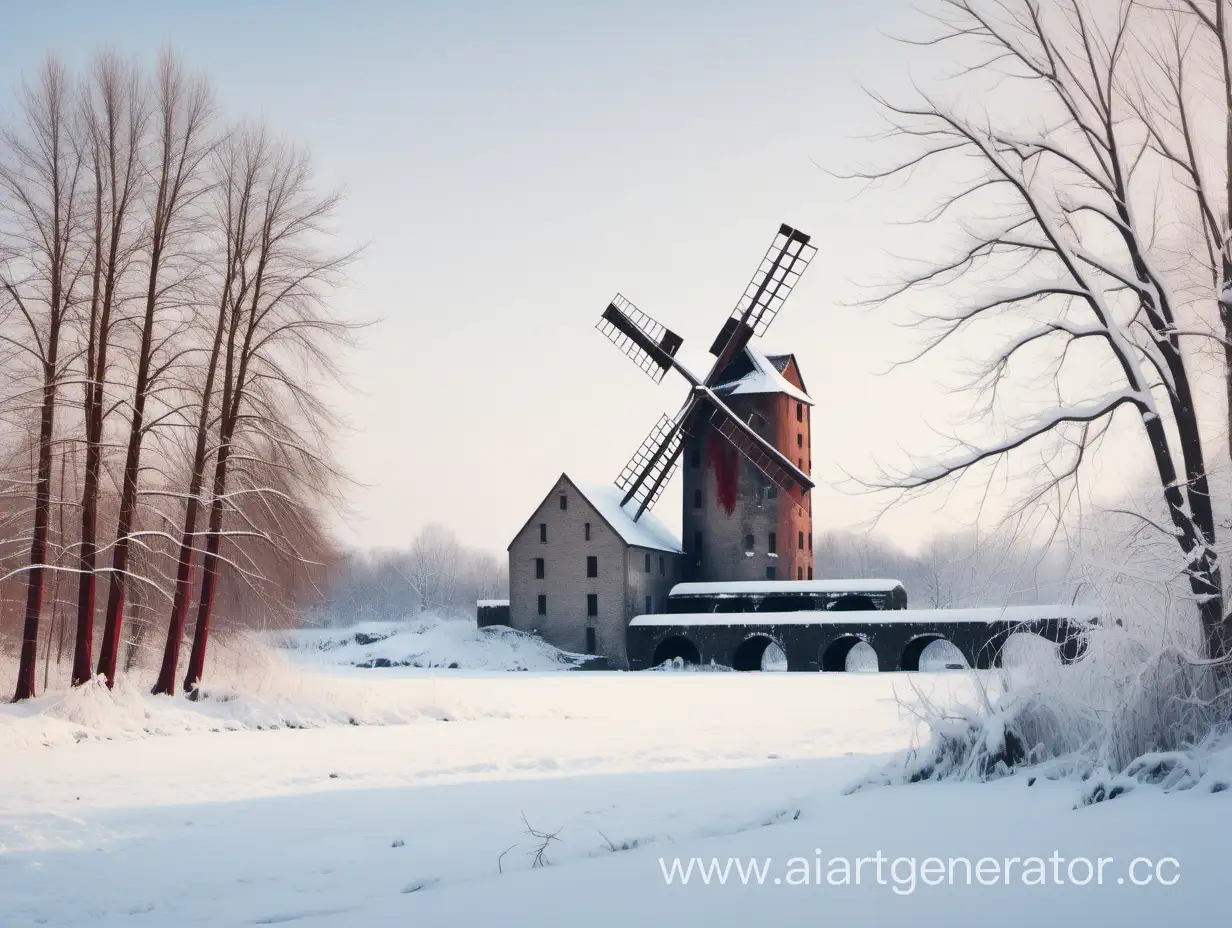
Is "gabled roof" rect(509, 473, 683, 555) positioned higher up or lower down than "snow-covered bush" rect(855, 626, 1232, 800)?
higher up

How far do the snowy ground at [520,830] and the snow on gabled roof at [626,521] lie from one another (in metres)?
29.1

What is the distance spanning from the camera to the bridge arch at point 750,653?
42.2 m

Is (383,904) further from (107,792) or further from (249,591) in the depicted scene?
(249,591)

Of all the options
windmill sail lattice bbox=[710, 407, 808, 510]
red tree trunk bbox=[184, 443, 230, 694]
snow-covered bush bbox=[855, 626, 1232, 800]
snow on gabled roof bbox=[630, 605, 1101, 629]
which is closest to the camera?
snow-covered bush bbox=[855, 626, 1232, 800]

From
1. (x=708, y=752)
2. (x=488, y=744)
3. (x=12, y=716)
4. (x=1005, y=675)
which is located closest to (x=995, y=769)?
(x=1005, y=675)

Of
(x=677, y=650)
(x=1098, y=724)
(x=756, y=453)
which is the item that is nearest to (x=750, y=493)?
(x=756, y=453)

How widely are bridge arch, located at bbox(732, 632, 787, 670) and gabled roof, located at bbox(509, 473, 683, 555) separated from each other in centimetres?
608

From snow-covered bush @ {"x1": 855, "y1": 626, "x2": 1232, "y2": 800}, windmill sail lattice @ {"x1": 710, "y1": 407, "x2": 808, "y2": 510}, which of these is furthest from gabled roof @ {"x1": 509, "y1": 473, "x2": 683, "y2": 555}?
snow-covered bush @ {"x1": 855, "y1": 626, "x2": 1232, "y2": 800}

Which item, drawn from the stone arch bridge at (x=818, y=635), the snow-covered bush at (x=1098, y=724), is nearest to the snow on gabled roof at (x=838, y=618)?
the stone arch bridge at (x=818, y=635)

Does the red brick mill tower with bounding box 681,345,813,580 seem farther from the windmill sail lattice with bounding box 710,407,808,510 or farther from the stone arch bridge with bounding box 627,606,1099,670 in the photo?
the stone arch bridge with bounding box 627,606,1099,670

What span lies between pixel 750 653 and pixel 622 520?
26.4 feet

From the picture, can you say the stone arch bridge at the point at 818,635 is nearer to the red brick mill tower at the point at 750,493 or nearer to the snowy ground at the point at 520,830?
the red brick mill tower at the point at 750,493

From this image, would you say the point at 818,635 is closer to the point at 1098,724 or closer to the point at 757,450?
the point at 757,450

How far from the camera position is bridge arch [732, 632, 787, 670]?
1662 inches
